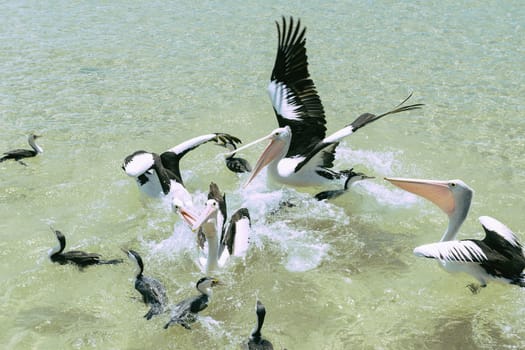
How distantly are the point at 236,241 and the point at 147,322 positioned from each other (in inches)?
36.1

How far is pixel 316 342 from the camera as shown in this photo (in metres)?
3.37

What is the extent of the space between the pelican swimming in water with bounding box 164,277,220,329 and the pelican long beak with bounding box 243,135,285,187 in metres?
1.60

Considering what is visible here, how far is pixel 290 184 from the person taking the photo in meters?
5.22

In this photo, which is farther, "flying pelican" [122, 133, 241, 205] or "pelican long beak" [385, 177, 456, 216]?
"flying pelican" [122, 133, 241, 205]

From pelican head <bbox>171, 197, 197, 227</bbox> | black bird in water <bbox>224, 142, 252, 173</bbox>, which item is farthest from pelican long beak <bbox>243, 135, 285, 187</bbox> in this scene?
pelican head <bbox>171, 197, 197, 227</bbox>

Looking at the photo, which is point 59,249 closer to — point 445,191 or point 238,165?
point 238,165

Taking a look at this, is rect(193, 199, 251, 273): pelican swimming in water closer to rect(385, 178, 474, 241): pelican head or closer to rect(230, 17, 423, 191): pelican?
rect(230, 17, 423, 191): pelican

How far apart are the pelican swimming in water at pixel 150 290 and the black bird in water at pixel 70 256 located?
41cm

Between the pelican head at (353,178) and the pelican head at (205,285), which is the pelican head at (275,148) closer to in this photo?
the pelican head at (353,178)

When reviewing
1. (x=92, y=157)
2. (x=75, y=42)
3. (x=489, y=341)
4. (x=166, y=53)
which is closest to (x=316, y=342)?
(x=489, y=341)

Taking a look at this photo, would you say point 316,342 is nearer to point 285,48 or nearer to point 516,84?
point 285,48

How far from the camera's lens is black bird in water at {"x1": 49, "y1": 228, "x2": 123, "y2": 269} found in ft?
13.0

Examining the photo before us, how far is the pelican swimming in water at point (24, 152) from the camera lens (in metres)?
5.47

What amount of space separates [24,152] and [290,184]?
2524 millimetres
